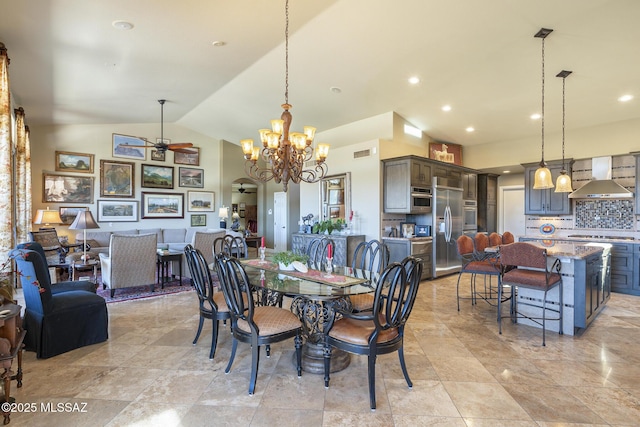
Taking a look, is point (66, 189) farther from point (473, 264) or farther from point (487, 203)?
point (487, 203)

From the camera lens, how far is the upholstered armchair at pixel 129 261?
4856 millimetres

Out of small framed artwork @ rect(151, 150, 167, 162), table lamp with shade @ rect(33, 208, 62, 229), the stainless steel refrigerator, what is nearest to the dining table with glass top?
the stainless steel refrigerator

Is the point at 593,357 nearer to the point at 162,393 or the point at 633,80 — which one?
the point at 162,393

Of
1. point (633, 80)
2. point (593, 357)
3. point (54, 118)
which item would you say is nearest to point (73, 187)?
point (54, 118)

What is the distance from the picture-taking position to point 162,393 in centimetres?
233

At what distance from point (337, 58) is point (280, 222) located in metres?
6.89

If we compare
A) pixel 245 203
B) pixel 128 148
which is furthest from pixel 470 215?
pixel 245 203

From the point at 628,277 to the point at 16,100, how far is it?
10734 mm

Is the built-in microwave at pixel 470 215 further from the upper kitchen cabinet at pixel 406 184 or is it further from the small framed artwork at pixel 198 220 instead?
the small framed artwork at pixel 198 220

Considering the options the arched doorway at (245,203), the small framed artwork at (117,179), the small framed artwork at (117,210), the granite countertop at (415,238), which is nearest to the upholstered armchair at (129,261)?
the small framed artwork at (117,210)

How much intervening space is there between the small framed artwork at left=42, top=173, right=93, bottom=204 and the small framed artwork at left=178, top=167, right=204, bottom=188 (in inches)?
84.3

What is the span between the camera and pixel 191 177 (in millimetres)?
9422

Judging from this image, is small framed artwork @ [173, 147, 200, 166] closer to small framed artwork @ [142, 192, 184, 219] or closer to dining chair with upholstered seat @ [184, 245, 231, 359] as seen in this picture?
small framed artwork @ [142, 192, 184, 219]

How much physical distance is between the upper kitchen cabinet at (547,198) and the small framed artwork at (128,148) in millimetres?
8958
